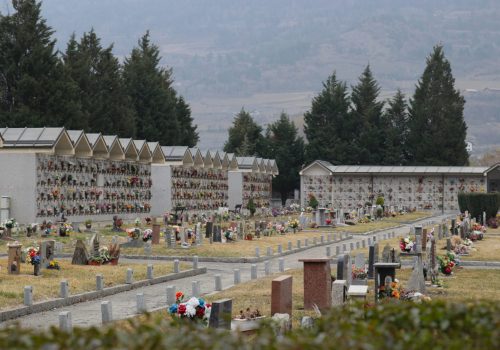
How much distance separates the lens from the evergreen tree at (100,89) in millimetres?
74375

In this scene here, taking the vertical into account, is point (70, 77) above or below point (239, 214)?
above

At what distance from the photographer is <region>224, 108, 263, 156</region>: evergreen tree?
9762 centimetres

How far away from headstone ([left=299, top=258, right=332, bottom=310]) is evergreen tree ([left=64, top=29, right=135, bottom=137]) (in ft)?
177

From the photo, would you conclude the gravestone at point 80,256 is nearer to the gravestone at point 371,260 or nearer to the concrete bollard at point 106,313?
the gravestone at point 371,260

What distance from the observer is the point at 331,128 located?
307 feet

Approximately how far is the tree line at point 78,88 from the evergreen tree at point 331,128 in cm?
1150

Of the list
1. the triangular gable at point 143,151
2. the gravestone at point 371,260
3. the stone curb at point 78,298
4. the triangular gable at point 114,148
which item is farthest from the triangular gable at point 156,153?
the gravestone at point 371,260

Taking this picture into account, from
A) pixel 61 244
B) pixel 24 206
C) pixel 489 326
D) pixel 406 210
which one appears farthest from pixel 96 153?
pixel 489 326

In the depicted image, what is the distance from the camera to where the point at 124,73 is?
8675cm

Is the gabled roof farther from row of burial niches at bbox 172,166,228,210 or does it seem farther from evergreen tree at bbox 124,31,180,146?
evergreen tree at bbox 124,31,180,146

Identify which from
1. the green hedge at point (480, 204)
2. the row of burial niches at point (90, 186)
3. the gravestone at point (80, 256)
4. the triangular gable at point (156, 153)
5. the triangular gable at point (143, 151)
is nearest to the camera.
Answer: the gravestone at point (80, 256)

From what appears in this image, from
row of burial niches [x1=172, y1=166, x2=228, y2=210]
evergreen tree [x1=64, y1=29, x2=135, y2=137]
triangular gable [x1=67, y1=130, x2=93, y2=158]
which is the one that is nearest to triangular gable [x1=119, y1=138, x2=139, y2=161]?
triangular gable [x1=67, y1=130, x2=93, y2=158]

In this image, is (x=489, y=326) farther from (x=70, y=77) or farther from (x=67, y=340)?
(x=70, y=77)

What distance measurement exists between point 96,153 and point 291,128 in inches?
1915
